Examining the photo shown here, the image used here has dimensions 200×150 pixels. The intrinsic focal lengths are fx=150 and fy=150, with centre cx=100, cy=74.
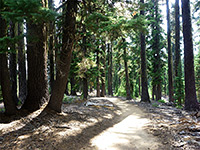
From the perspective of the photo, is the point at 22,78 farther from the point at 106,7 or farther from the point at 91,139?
the point at 91,139

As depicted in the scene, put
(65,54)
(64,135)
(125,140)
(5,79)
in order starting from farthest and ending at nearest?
(65,54) < (5,79) < (125,140) < (64,135)

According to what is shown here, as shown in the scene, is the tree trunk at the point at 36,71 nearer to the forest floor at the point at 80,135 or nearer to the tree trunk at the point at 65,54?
the forest floor at the point at 80,135

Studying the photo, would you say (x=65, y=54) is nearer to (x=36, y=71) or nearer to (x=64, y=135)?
(x=36, y=71)

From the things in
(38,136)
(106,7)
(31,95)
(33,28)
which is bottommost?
(38,136)

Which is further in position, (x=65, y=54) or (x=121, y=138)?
(x=65, y=54)

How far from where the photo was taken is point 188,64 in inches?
383

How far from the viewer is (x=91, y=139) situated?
15.7 feet

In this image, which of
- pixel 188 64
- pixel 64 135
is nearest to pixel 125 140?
pixel 64 135

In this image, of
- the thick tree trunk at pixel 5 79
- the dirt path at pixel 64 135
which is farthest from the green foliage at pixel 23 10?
the dirt path at pixel 64 135

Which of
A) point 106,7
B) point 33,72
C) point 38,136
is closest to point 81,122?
point 38,136

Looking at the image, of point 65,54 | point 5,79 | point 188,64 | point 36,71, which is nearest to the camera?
point 5,79

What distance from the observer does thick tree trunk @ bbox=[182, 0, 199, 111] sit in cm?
953

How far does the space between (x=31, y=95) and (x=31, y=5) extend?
12.4 ft

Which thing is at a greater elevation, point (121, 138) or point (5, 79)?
point (5, 79)
